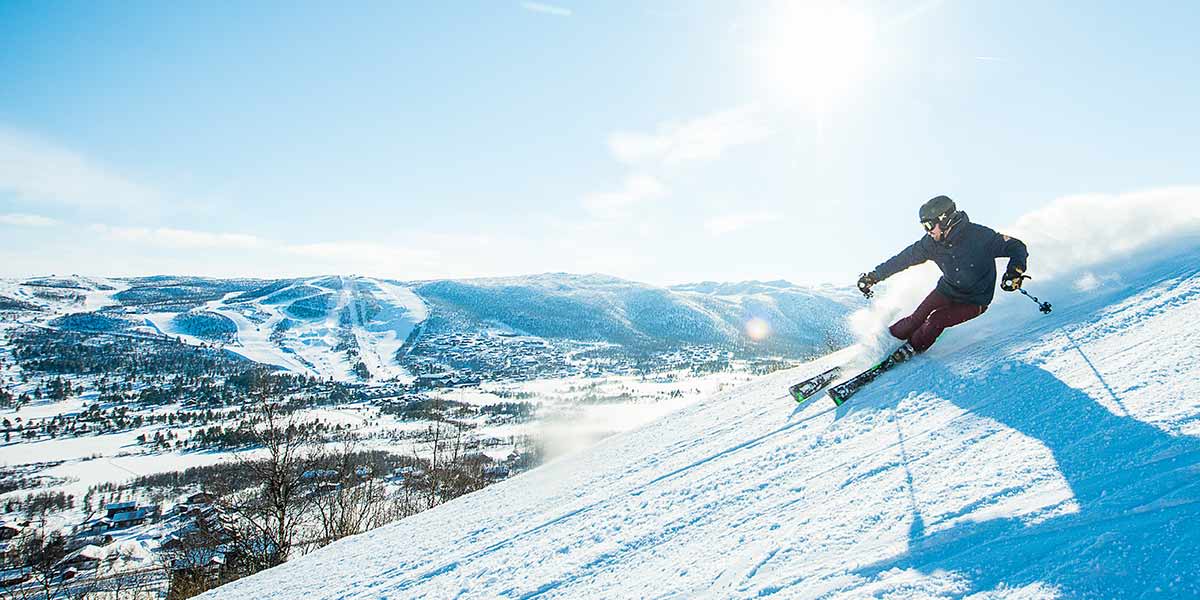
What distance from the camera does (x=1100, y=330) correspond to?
5.10 metres

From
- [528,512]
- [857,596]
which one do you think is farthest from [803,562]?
[528,512]

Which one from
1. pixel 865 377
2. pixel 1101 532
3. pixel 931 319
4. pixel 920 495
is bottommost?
pixel 920 495

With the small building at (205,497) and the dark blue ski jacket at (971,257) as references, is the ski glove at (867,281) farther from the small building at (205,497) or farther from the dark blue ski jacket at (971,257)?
the small building at (205,497)

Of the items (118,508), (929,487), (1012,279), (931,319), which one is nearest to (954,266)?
(1012,279)

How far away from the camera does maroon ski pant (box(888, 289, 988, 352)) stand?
6125 mm

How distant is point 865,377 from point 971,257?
1716mm

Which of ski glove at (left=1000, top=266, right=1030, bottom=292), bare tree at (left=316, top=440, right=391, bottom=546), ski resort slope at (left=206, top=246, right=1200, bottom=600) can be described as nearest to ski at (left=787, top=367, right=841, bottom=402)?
ski resort slope at (left=206, top=246, right=1200, bottom=600)

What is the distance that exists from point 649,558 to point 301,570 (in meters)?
5.83

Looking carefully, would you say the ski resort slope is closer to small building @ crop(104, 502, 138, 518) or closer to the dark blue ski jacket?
the dark blue ski jacket

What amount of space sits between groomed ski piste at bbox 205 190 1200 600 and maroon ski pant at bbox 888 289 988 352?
0.26 meters

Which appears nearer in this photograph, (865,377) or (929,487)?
(929,487)

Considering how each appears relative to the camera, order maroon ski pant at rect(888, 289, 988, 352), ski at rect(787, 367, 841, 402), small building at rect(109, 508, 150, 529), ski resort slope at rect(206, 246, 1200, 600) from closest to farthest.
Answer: ski resort slope at rect(206, 246, 1200, 600), maroon ski pant at rect(888, 289, 988, 352), ski at rect(787, 367, 841, 402), small building at rect(109, 508, 150, 529)

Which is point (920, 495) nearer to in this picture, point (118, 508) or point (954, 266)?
point (954, 266)

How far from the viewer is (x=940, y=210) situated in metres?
5.81
